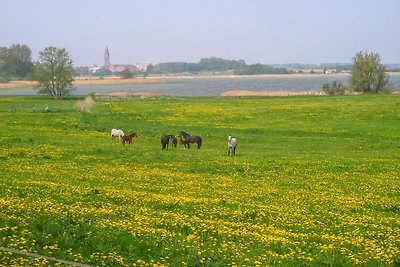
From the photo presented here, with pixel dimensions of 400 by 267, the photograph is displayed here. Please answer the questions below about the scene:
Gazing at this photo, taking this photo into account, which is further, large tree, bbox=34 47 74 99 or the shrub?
the shrub

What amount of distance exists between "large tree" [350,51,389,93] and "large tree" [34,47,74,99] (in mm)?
66011

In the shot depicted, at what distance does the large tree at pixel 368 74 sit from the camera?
12456 cm

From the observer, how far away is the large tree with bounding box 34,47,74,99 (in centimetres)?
11206

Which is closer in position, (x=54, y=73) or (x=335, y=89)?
(x=54, y=73)

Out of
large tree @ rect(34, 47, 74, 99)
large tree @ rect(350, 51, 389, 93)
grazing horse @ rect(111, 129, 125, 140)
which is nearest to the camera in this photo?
grazing horse @ rect(111, 129, 125, 140)

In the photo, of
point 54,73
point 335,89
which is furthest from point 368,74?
point 54,73

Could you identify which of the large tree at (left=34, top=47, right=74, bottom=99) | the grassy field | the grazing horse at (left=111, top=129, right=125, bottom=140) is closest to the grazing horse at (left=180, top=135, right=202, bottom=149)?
the grassy field

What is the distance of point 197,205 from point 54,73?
3920 inches

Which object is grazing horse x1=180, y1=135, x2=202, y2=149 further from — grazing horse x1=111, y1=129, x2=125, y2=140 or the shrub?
the shrub

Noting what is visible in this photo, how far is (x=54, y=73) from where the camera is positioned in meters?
113

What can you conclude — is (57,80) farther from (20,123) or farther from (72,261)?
(72,261)

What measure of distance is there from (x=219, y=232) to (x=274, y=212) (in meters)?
4.03

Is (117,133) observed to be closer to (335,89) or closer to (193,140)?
(193,140)

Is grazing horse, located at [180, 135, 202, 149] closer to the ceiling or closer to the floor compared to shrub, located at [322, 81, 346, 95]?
closer to the floor
